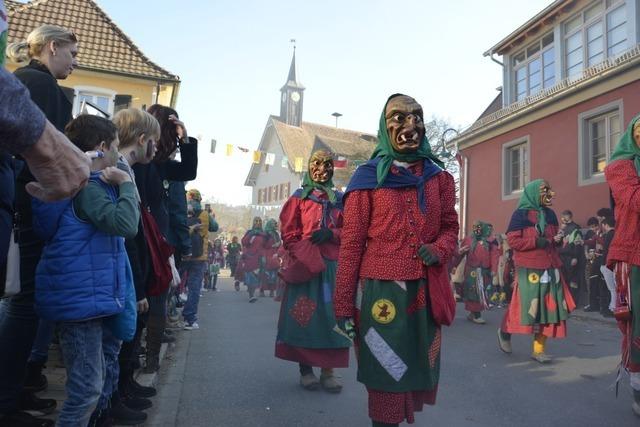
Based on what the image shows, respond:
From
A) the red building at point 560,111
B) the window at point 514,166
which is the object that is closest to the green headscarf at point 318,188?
the red building at point 560,111

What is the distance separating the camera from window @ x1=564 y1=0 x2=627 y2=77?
47.1ft

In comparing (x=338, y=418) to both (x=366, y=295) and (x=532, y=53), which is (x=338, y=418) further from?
(x=532, y=53)

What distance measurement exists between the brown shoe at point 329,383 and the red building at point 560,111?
11.6 meters

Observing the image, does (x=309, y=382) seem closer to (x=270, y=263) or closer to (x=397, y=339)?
(x=397, y=339)

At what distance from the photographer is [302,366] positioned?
4.78 meters

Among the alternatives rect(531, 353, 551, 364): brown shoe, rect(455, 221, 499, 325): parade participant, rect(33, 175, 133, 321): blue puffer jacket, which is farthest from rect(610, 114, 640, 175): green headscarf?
rect(455, 221, 499, 325): parade participant

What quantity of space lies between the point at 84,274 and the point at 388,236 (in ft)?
4.97

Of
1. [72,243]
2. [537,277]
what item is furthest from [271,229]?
[72,243]

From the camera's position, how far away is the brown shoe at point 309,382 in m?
4.69

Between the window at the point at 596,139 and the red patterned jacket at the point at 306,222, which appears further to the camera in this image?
the window at the point at 596,139

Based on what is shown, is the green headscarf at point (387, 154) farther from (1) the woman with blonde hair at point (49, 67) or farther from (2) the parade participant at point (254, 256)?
(2) the parade participant at point (254, 256)

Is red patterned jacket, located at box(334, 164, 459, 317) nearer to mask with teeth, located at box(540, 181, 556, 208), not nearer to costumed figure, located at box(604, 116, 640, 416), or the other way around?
costumed figure, located at box(604, 116, 640, 416)

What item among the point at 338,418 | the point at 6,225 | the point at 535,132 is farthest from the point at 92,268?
the point at 535,132

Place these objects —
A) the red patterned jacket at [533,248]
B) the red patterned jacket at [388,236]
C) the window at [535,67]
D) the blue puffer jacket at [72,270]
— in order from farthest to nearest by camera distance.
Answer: the window at [535,67], the red patterned jacket at [533,248], the red patterned jacket at [388,236], the blue puffer jacket at [72,270]
